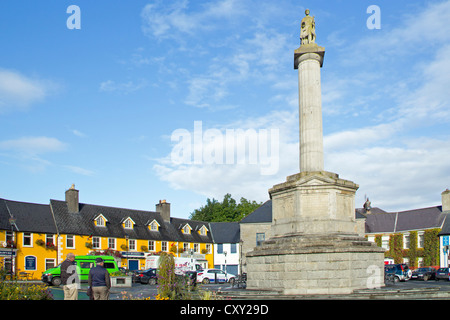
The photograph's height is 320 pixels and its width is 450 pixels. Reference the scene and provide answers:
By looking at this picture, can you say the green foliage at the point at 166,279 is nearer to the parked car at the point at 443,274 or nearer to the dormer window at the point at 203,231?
the parked car at the point at 443,274

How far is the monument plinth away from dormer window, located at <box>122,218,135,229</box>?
135ft

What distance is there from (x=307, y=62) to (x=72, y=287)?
43.1 feet

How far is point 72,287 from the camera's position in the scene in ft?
42.4

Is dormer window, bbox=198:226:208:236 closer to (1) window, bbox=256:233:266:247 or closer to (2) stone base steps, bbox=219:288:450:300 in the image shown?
(1) window, bbox=256:233:266:247

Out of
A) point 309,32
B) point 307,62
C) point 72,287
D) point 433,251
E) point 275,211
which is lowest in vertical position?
point 433,251

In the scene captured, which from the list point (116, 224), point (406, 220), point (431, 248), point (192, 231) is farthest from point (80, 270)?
point (406, 220)

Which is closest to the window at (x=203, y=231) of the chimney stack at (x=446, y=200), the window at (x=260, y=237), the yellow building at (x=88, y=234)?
the yellow building at (x=88, y=234)

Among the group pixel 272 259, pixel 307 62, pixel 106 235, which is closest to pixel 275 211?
pixel 272 259

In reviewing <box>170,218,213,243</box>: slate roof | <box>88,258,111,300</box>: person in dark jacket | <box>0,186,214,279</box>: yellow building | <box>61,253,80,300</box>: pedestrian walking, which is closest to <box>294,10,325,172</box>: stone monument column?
<box>88,258,111,300</box>: person in dark jacket

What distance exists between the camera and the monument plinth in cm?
1641

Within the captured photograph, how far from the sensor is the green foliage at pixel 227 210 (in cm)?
8481

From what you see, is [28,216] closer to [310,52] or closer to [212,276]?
[212,276]

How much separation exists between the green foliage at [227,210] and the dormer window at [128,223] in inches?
1105
